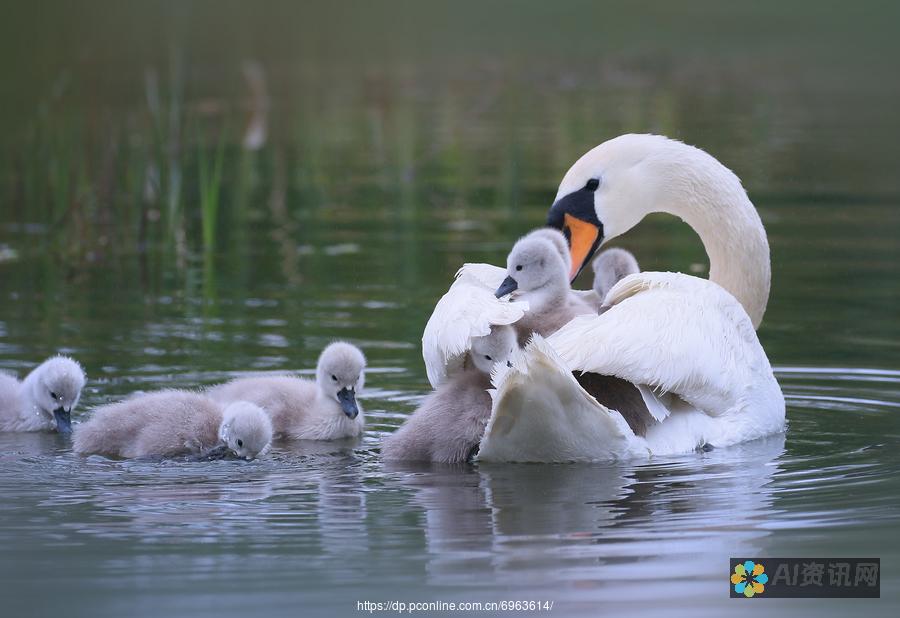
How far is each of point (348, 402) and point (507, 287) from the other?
113 cm

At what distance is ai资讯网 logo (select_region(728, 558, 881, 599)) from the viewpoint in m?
5.20

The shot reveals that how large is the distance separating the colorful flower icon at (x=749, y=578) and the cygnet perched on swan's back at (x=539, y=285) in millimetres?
2012

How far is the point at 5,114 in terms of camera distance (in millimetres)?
24219

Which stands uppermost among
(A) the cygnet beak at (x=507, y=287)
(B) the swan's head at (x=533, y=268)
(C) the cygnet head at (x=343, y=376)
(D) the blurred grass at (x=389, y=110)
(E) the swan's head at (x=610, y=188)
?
(D) the blurred grass at (x=389, y=110)

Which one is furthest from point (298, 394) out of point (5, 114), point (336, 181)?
point (5, 114)

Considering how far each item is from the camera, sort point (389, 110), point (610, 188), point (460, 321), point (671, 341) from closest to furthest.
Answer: point (460, 321)
point (671, 341)
point (610, 188)
point (389, 110)

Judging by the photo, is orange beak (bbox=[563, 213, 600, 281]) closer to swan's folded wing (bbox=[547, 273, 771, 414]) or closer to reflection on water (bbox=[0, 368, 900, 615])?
swan's folded wing (bbox=[547, 273, 771, 414])

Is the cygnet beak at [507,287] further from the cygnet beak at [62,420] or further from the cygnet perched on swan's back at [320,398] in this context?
the cygnet beak at [62,420]

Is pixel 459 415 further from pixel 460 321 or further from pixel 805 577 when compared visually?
pixel 805 577

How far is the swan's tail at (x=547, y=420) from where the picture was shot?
6215mm

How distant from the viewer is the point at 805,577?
5.33 meters

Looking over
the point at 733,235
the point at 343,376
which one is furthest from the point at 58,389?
the point at 733,235

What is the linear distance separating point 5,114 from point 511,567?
20.2 metres

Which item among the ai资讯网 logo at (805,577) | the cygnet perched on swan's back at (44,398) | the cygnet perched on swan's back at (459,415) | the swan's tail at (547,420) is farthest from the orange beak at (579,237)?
the ai资讯网 logo at (805,577)
